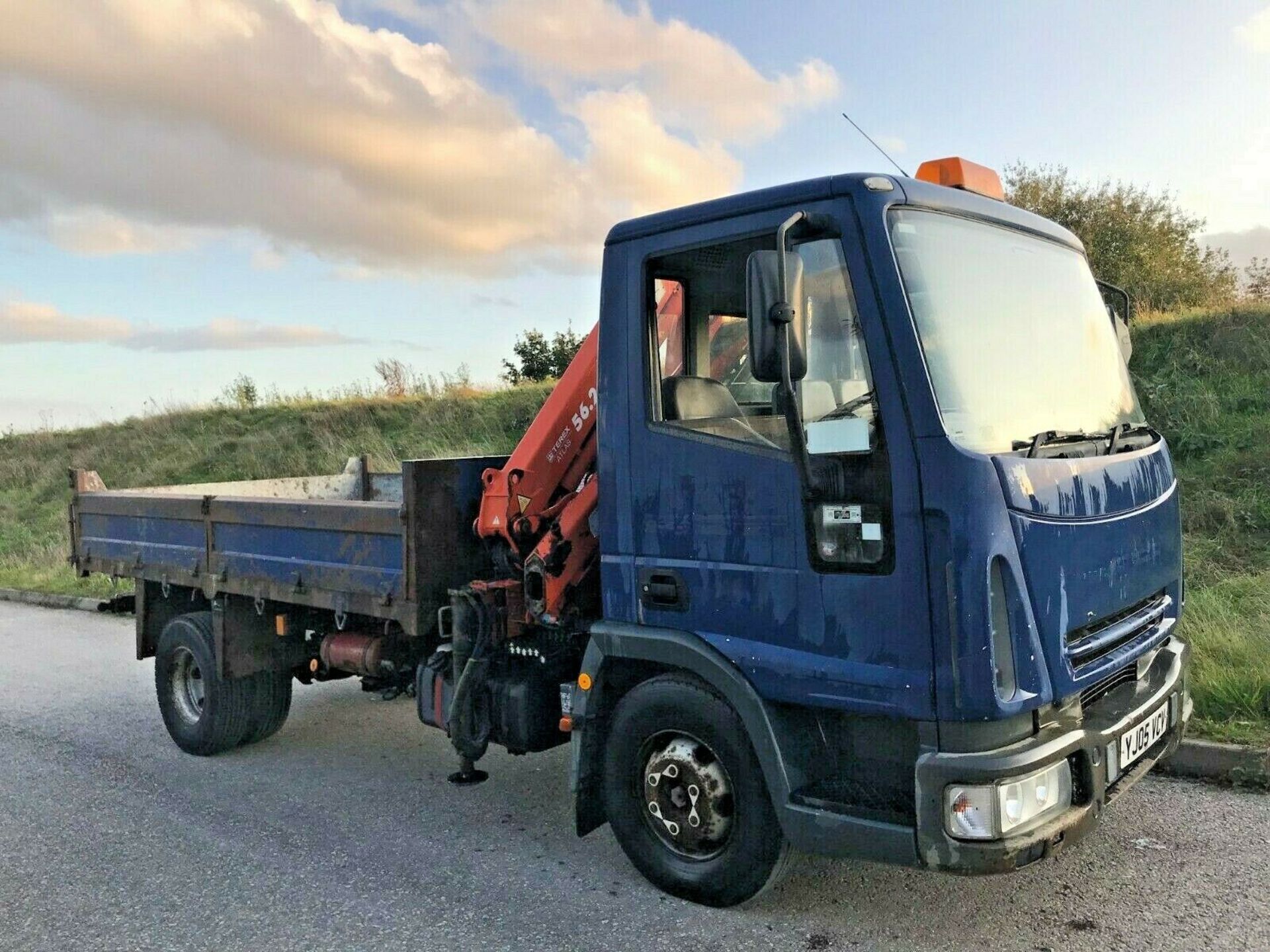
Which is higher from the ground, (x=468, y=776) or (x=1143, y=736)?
(x=1143, y=736)

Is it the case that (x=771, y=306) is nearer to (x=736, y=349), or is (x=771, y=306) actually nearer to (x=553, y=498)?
(x=736, y=349)

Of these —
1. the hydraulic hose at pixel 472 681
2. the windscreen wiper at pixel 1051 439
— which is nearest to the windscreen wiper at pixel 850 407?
the windscreen wiper at pixel 1051 439

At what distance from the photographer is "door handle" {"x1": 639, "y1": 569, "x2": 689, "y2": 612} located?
359cm

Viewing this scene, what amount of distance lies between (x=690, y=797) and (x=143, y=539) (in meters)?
4.14

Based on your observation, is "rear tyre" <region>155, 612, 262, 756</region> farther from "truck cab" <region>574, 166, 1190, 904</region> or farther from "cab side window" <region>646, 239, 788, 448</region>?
"cab side window" <region>646, 239, 788, 448</region>

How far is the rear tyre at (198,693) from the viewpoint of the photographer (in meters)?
5.73

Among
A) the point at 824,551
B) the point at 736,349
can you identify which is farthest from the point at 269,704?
the point at 824,551

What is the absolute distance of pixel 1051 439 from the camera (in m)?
3.24

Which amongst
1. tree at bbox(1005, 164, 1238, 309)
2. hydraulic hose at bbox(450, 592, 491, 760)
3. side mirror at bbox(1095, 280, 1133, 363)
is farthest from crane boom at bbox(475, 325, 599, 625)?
tree at bbox(1005, 164, 1238, 309)

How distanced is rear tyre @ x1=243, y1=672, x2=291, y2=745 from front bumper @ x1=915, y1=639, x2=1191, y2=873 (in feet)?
13.6

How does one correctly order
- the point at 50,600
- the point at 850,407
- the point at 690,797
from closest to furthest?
1. the point at 850,407
2. the point at 690,797
3. the point at 50,600

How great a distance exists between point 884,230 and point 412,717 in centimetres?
478

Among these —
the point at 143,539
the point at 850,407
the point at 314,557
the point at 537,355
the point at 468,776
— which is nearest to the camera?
the point at 850,407

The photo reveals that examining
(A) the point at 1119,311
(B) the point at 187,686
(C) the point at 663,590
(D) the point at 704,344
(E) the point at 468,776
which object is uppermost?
(A) the point at 1119,311
